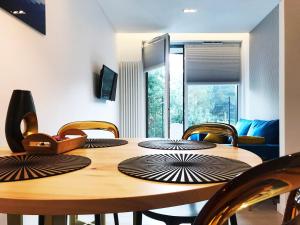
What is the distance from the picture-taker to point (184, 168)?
740 millimetres

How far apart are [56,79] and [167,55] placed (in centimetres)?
264

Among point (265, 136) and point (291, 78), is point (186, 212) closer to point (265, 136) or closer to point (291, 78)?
point (291, 78)

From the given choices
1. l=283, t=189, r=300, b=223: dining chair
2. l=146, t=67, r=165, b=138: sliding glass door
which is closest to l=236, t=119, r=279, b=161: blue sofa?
l=146, t=67, r=165, b=138: sliding glass door

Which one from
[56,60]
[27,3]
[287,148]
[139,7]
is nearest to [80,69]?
[56,60]

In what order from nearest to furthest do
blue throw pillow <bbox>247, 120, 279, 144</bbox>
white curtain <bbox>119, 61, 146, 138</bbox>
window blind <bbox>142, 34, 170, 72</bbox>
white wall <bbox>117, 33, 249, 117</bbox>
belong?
blue throw pillow <bbox>247, 120, 279, 144</bbox>, window blind <bbox>142, 34, 170, 72</bbox>, white curtain <bbox>119, 61, 146, 138</bbox>, white wall <bbox>117, 33, 249, 117</bbox>

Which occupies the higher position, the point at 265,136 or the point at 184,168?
the point at 184,168

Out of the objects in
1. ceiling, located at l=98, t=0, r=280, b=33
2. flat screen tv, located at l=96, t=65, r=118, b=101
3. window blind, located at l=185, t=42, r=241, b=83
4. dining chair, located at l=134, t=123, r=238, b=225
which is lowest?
dining chair, located at l=134, t=123, r=238, b=225

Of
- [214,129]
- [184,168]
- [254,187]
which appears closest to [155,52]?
[214,129]

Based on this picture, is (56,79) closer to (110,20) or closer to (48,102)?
(48,102)

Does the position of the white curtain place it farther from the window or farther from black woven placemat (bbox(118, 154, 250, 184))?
Answer: black woven placemat (bbox(118, 154, 250, 184))

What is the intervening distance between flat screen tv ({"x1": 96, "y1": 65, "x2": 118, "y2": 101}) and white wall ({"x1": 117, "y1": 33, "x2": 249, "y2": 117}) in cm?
126

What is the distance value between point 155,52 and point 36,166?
4.35 m

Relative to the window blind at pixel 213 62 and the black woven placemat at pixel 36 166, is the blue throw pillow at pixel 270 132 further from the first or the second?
the black woven placemat at pixel 36 166

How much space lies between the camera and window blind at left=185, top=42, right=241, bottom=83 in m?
5.47
